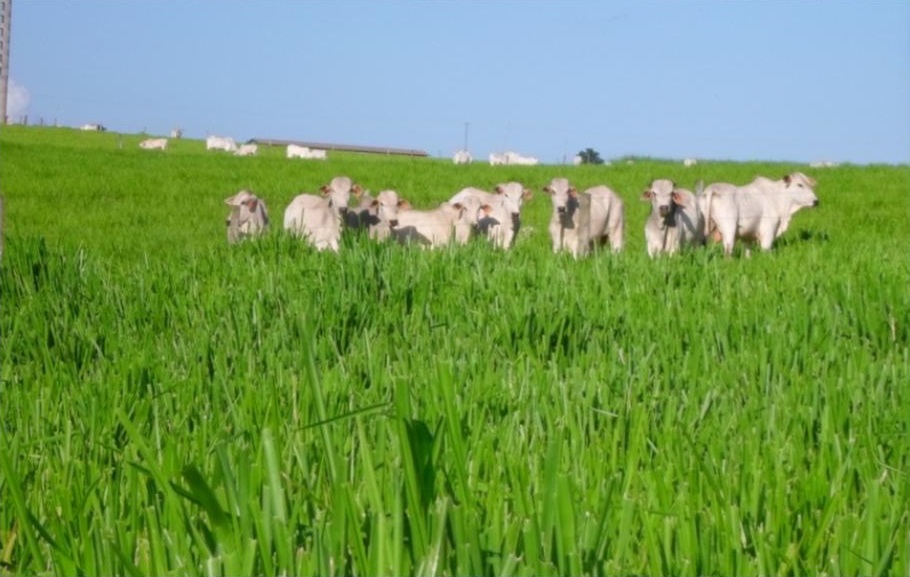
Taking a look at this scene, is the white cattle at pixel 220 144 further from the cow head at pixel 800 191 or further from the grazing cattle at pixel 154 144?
the cow head at pixel 800 191

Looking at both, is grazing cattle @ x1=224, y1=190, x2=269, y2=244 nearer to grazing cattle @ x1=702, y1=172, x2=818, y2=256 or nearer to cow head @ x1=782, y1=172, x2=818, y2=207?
grazing cattle @ x1=702, y1=172, x2=818, y2=256

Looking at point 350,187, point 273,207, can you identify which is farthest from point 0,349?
point 273,207

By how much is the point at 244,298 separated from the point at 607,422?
2598 mm

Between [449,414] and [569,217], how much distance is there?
11.1 metres

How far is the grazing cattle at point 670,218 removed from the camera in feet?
40.3

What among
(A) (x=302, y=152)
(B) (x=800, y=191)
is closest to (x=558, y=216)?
(B) (x=800, y=191)

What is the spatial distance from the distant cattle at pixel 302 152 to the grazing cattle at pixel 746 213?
446 inches

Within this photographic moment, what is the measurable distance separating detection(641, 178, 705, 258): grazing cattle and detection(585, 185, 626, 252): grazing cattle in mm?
643

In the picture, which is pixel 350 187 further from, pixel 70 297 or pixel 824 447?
pixel 824 447

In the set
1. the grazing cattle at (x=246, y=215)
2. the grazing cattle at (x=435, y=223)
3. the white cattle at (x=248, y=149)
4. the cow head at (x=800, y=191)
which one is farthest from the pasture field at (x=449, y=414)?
the white cattle at (x=248, y=149)

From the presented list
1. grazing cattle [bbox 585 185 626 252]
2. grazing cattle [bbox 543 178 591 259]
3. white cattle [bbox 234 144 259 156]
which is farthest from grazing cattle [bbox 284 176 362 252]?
white cattle [bbox 234 144 259 156]

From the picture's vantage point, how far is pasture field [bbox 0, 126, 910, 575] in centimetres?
201

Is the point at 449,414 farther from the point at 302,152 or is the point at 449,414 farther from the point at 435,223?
the point at 302,152

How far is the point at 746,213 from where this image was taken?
13.6 metres
